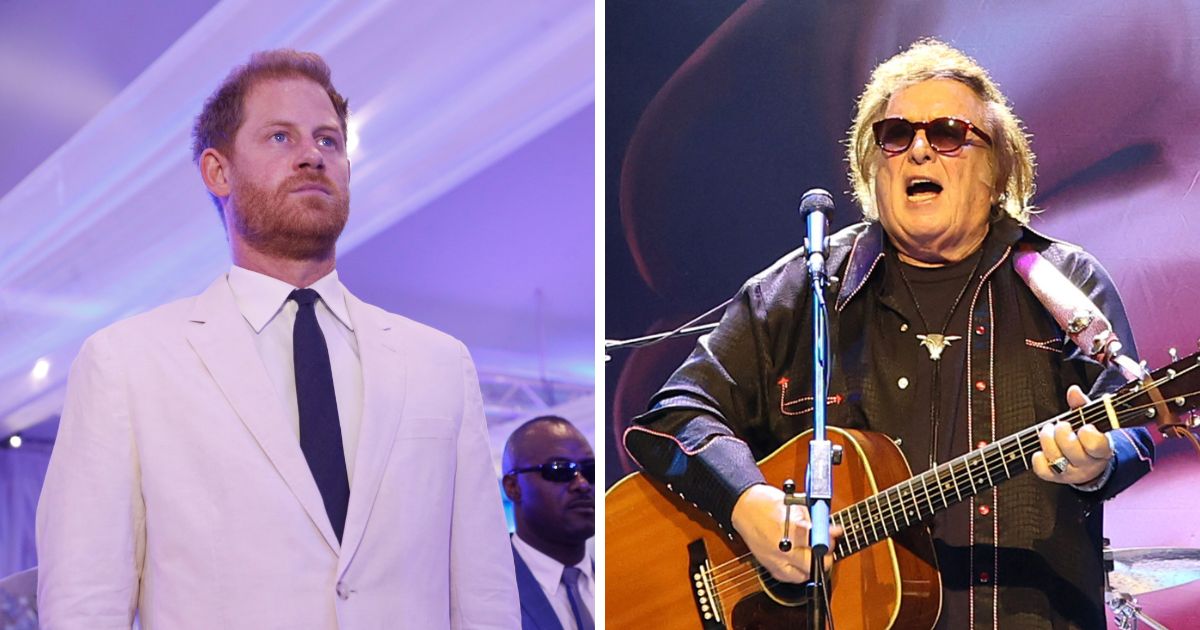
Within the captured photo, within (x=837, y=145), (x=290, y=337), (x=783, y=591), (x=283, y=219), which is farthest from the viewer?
(x=837, y=145)

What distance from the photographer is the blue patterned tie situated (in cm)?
388

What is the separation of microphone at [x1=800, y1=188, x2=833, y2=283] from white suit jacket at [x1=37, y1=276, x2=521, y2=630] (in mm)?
1123

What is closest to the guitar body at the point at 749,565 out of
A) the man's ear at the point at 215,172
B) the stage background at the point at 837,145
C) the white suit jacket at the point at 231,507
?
the stage background at the point at 837,145

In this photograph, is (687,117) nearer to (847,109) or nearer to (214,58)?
(847,109)

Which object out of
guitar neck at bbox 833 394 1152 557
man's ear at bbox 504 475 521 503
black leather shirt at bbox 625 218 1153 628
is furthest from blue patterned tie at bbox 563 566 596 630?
guitar neck at bbox 833 394 1152 557

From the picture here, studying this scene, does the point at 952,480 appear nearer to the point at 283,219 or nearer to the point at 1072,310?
the point at 1072,310

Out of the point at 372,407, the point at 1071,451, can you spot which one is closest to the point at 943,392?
the point at 1071,451

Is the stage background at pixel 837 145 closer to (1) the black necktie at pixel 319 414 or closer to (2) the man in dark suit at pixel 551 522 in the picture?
(2) the man in dark suit at pixel 551 522

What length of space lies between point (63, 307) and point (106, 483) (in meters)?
0.82

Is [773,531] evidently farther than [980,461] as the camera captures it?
Yes

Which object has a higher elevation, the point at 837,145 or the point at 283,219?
the point at 837,145

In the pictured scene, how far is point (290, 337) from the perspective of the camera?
3.64 metres

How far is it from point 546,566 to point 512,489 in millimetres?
244

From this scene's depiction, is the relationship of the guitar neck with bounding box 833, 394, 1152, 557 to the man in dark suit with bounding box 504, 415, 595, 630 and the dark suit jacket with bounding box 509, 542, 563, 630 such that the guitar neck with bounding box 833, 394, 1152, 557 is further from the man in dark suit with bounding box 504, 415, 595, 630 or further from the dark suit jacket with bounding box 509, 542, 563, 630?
the dark suit jacket with bounding box 509, 542, 563, 630
